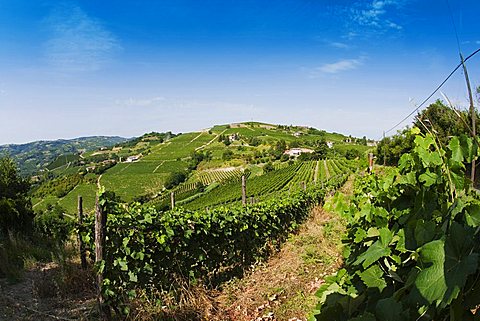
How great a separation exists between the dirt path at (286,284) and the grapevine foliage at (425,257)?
2539mm

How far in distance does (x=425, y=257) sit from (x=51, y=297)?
21.3ft

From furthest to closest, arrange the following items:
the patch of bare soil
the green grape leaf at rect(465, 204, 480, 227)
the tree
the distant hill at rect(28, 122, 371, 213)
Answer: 1. the distant hill at rect(28, 122, 371, 213)
2. the tree
3. the patch of bare soil
4. the green grape leaf at rect(465, 204, 480, 227)

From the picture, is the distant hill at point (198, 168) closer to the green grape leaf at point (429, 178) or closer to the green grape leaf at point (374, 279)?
the green grape leaf at point (429, 178)

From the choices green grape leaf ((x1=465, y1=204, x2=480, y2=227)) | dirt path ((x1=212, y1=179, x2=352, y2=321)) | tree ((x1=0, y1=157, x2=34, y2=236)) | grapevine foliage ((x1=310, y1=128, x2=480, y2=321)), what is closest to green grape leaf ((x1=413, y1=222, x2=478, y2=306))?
grapevine foliage ((x1=310, y1=128, x2=480, y2=321))

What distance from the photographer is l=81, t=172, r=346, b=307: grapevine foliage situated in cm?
476

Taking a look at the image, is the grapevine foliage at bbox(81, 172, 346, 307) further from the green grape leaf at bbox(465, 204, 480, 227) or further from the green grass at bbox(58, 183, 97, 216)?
the green grass at bbox(58, 183, 97, 216)

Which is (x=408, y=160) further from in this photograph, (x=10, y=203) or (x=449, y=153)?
(x=10, y=203)

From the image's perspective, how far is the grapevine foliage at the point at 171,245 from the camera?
4.76m

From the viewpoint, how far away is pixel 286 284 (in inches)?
219

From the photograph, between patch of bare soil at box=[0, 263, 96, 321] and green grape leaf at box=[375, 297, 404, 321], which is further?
patch of bare soil at box=[0, 263, 96, 321]

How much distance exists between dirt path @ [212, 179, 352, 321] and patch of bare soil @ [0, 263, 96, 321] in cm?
222

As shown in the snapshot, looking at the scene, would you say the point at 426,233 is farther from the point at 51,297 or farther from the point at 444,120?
the point at 51,297

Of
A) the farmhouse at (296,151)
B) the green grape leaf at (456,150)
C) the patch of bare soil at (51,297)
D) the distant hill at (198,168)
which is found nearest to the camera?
the green grape leaf at (456,150)

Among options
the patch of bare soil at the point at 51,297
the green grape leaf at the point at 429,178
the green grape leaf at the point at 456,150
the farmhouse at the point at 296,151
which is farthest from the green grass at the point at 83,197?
the green grape leaf at the point at 456,150
